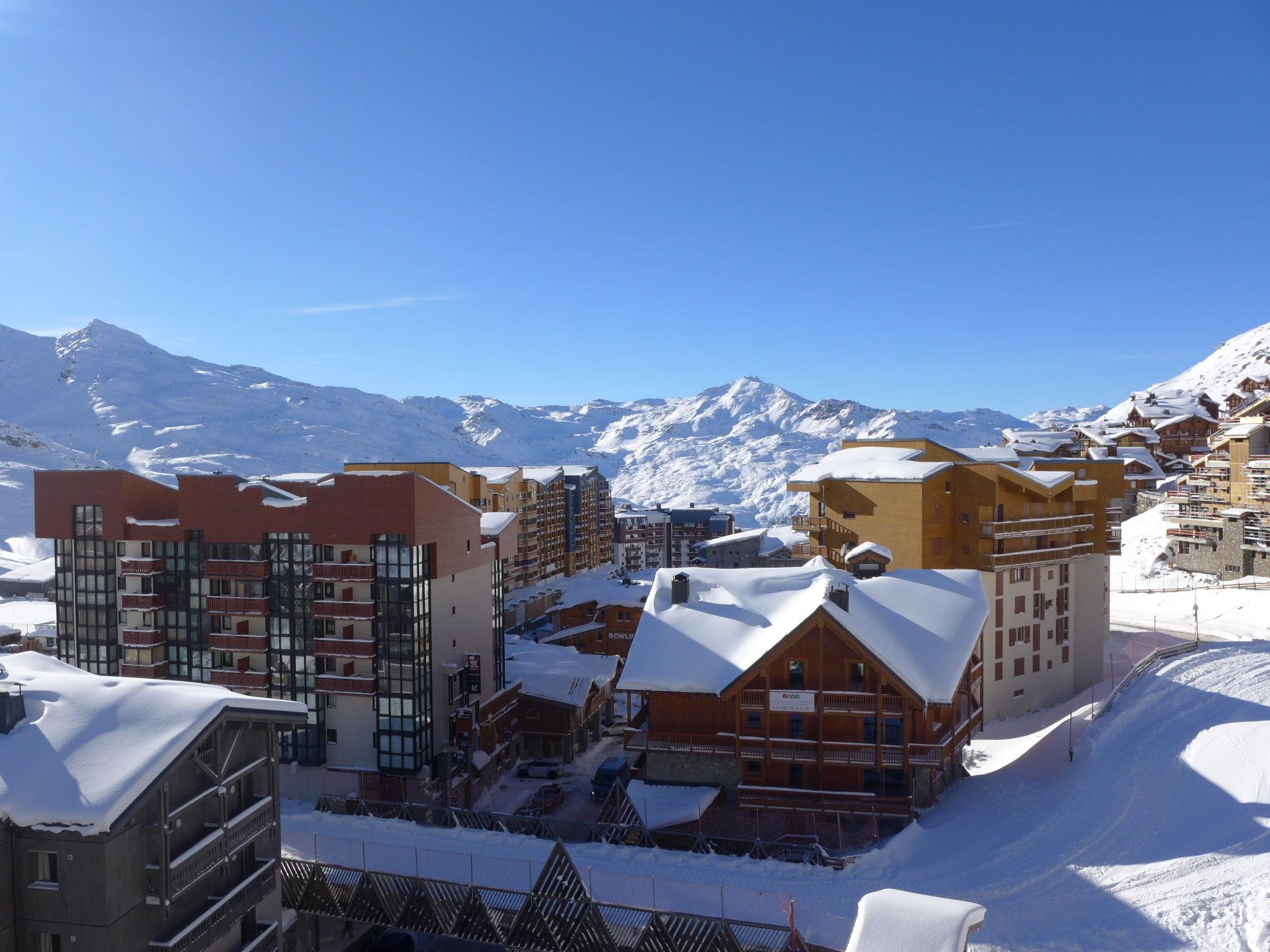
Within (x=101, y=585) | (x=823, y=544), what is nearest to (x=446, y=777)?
(x=101, y=585)

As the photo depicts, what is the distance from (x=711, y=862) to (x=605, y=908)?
4.91 metres

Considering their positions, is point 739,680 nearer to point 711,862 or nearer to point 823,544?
point 711,862

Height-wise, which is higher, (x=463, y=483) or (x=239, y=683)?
(x=463, y=483)

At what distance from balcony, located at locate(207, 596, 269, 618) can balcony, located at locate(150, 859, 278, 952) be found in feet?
63.2

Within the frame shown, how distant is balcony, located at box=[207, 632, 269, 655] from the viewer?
3916 cm

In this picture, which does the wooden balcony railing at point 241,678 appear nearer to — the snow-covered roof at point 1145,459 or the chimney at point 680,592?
the chimney at point 680,592

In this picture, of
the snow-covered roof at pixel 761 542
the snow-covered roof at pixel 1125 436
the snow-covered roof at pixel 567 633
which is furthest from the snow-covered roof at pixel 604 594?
the snow-covered roof at pixel 1125 436

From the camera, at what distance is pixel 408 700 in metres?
37.3

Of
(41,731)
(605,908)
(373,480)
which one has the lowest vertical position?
(605,908)

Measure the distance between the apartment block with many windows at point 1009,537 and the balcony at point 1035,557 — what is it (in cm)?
7

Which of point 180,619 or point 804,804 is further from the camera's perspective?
point 180,619

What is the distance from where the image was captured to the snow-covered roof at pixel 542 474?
367ft

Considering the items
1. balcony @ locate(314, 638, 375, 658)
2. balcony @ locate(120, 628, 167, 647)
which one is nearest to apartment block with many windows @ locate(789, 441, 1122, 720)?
balcony @ locate(314, 638, 375, 658)

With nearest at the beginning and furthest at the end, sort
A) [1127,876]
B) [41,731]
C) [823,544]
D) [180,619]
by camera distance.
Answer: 1. [41,731]
2. [1127,876]
3. [180,619]
4. [823,544]
